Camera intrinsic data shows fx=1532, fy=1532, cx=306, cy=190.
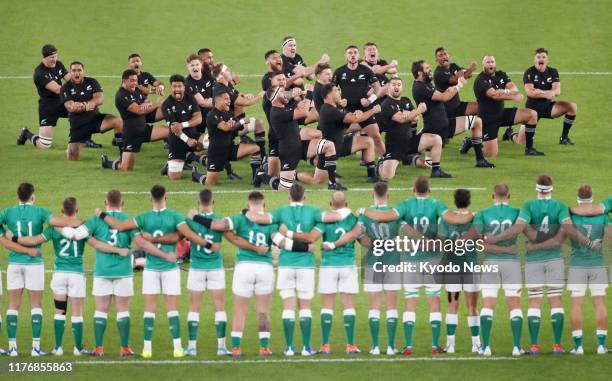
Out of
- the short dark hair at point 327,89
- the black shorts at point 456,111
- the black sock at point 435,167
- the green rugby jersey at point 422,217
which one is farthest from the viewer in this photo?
the black shorts at point 456,111

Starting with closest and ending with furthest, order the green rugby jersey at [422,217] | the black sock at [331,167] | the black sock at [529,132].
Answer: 1. the green rugby jersey at [422,217]
2. the black sock at [331,167]
3. the black sock at [529,132]

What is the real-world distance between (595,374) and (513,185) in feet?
30.1

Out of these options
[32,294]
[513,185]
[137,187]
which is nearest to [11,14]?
[137,187]

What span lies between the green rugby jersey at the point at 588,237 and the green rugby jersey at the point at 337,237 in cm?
296

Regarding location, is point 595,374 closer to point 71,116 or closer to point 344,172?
point 344,172

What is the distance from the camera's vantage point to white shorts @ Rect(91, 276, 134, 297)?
20078mm

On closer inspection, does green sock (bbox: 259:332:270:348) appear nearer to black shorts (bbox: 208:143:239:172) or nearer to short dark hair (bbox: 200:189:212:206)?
short dark hair (bbox: 200:189:212:206)

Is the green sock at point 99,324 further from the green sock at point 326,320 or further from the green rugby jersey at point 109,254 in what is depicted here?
the green sock at point 326,320

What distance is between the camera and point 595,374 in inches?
755

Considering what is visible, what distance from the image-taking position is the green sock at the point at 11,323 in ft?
65.9

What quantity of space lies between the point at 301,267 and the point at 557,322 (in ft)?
11.2

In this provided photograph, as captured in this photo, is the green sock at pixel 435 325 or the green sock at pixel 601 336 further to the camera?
the green sock at pixel 435 325

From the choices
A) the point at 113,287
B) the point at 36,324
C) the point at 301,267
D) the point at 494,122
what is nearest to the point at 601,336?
the point at 301,267

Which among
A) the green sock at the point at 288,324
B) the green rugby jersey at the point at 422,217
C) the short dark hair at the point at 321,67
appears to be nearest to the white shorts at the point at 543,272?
the green rugby jersey at the point at 422,217
